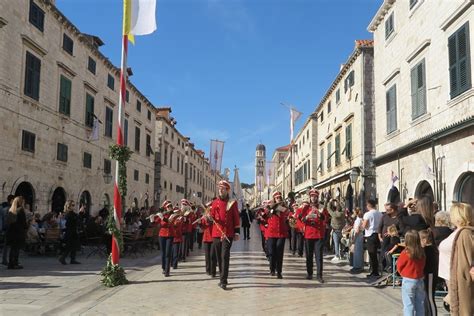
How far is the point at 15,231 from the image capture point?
11.3m

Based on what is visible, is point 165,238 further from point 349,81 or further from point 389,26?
point 349,81

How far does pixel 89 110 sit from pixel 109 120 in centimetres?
342

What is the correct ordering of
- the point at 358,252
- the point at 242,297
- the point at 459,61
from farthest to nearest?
the point at 459,61, the point at 358,252, the point at 242,297

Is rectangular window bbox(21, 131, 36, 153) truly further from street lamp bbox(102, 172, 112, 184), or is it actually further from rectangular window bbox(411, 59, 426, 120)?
rectangular window bbox(411, 59, 426, 120)

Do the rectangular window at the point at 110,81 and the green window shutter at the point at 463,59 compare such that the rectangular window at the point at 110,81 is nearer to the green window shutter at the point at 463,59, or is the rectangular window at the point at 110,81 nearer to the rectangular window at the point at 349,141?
the rectangular window at the point at 349,141

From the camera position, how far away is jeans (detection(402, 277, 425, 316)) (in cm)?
566

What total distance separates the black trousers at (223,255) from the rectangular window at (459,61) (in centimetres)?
753

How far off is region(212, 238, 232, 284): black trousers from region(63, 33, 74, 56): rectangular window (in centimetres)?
1635

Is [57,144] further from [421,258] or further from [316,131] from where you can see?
[316,131]

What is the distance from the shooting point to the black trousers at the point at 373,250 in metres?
10.6

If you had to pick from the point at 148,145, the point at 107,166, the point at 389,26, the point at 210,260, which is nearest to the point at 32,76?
the point at 107,166

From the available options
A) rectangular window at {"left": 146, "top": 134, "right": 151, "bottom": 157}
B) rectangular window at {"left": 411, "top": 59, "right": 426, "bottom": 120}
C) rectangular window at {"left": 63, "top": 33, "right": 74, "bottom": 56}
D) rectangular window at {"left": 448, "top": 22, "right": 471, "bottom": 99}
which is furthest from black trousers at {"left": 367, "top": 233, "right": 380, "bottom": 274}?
rectangular window at {"left": 146, "top": 134, "right": 151, "bottom": 157}

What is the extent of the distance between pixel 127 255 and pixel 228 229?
23.8 feet

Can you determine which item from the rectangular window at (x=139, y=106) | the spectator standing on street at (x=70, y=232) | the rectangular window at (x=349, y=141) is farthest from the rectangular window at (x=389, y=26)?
the rectangular window at (x=139, y=106)
